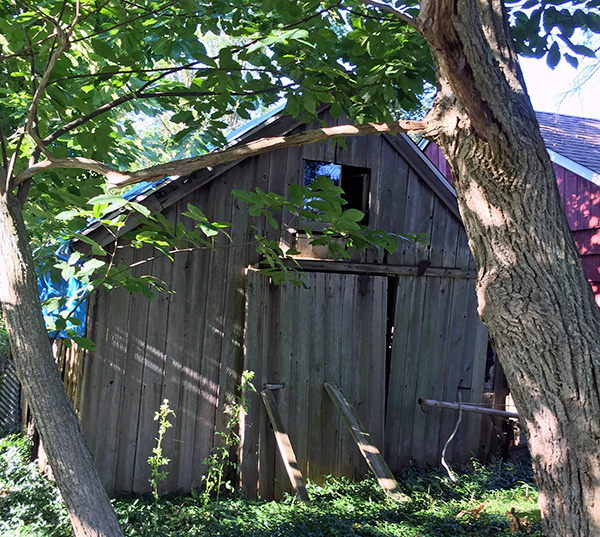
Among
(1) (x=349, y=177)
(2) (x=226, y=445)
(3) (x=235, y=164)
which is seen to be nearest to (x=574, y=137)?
(1) (x=349, y=177)

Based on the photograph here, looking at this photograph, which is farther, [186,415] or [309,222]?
[309,222]

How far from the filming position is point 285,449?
568 centimetres

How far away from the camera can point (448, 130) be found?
9.00 ft

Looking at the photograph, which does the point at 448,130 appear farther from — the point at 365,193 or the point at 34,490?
the point at 34,490

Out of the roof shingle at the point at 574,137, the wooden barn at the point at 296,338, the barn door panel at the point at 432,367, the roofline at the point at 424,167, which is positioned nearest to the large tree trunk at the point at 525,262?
the wooden barn at the point at 296,338

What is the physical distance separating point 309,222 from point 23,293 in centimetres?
370

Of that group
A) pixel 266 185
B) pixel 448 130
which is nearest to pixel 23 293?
pixel 448 130

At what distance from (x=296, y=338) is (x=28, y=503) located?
3.00m

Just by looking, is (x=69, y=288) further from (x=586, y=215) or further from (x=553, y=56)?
(x=586, y=215)

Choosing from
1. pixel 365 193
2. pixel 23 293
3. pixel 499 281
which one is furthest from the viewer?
pixel 365 193

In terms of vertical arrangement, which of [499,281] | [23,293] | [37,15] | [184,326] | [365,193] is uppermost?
[37,15]

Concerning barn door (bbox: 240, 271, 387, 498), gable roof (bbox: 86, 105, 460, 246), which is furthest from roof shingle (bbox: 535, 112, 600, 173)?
barn door (bbox: 240, 271, 387, 498)

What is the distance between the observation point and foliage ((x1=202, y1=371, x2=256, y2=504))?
568cm

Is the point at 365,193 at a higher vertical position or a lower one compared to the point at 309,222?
higher
